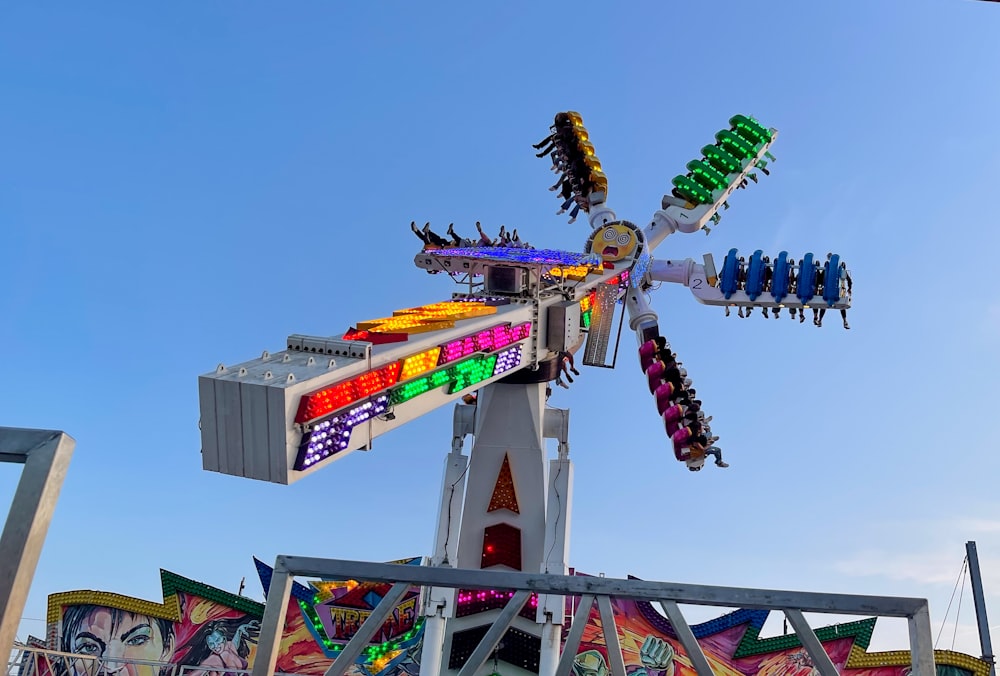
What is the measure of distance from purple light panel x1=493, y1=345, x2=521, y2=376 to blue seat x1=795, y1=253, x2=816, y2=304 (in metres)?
7.28

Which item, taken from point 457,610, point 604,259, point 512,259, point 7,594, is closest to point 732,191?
point 604,259

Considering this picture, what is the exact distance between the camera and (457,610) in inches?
709

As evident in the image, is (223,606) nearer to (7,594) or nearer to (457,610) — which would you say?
(457,610)

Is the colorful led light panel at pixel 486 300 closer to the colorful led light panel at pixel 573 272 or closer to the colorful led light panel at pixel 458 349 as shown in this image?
the colorful led light panel at pixel 573 272

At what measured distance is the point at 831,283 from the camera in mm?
19891

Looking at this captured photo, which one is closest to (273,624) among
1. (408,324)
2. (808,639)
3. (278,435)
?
(278,435)

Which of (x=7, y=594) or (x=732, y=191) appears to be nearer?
(x=7, y=594)

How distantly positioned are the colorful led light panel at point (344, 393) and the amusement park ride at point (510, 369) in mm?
21

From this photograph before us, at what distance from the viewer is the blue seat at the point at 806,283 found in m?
20.0

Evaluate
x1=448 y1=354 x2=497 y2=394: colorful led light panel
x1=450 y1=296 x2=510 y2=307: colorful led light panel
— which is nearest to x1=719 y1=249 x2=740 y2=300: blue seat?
x1=450 y1=296 x2=510 y2=307: colorful led light panel

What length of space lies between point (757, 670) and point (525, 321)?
14168mm

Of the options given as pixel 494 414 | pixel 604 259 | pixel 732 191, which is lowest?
pixel 494 414

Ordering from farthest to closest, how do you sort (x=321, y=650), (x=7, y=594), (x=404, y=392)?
(x=321, y=650) < (x=404, y=392) < (x=7, y=594)

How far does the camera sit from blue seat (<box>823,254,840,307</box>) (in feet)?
65.2
